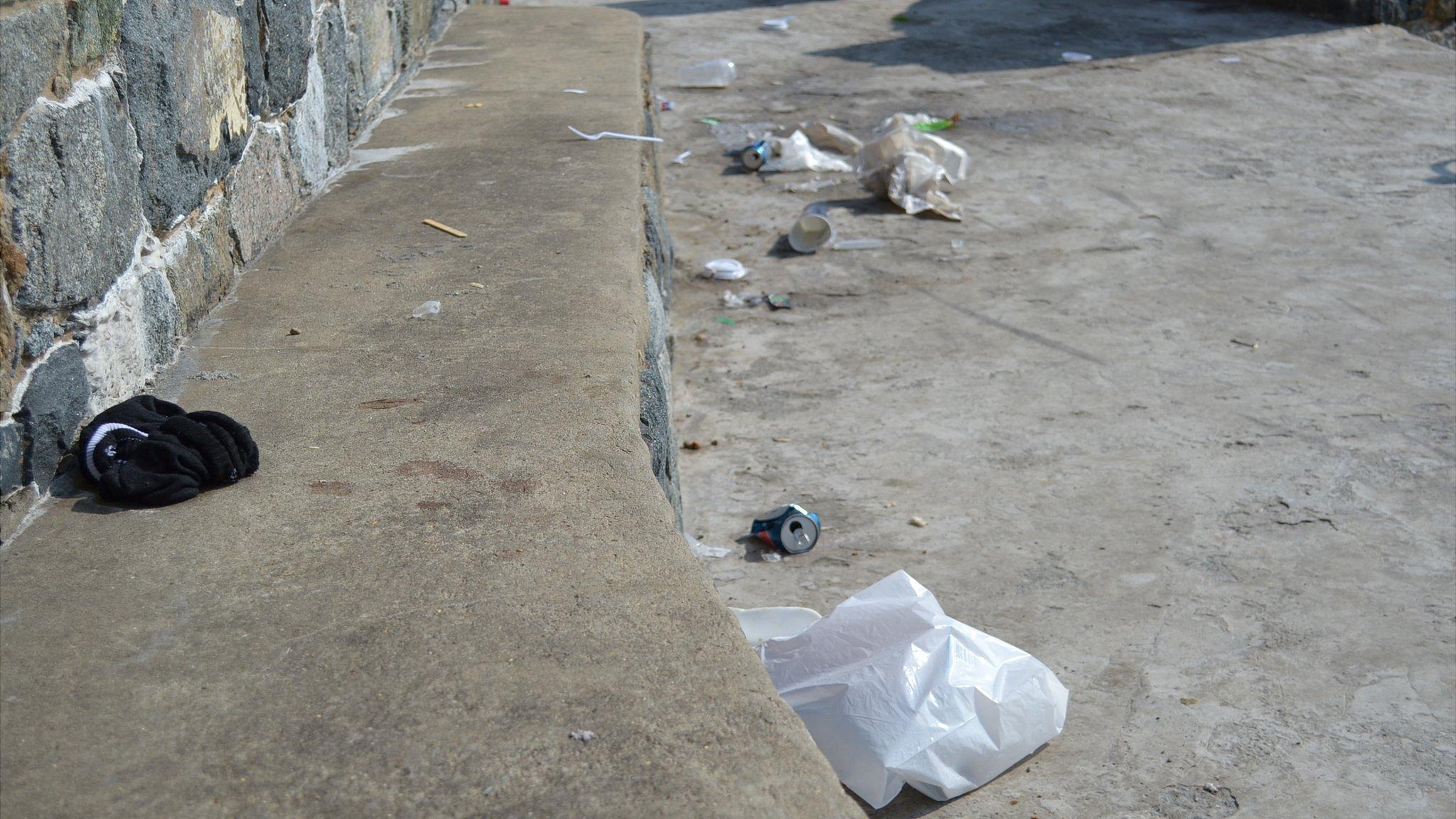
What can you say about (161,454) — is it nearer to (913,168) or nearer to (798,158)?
(913,168)

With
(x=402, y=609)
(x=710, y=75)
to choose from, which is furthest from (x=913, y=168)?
(x=402, y=609)

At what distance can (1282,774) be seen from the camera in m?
2.26

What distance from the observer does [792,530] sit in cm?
305

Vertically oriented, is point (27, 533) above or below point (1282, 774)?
above

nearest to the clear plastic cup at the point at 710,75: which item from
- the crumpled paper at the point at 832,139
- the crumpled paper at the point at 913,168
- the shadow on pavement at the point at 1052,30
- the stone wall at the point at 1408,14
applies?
the shadow on pavement at the point at 1052,30

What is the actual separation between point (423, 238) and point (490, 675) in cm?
169

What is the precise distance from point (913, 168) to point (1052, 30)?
4.12 metres

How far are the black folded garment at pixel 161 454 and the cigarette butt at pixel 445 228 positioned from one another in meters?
1.13

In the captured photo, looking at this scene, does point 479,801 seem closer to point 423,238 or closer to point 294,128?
point 423,238

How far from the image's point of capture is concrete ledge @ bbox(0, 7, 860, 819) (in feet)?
3.90

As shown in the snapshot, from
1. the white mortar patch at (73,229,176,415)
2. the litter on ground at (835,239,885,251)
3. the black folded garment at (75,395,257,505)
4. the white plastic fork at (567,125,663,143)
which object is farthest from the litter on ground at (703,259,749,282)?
the black folded garment at (75,395,257,505)

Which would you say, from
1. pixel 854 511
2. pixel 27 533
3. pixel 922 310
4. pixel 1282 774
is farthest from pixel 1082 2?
pixel 27 533

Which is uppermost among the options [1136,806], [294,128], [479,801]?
[294,128]

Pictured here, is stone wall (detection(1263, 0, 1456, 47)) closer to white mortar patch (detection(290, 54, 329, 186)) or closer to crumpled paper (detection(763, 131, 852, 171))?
crumpled paper (detection(763, 131, 852, 171))
